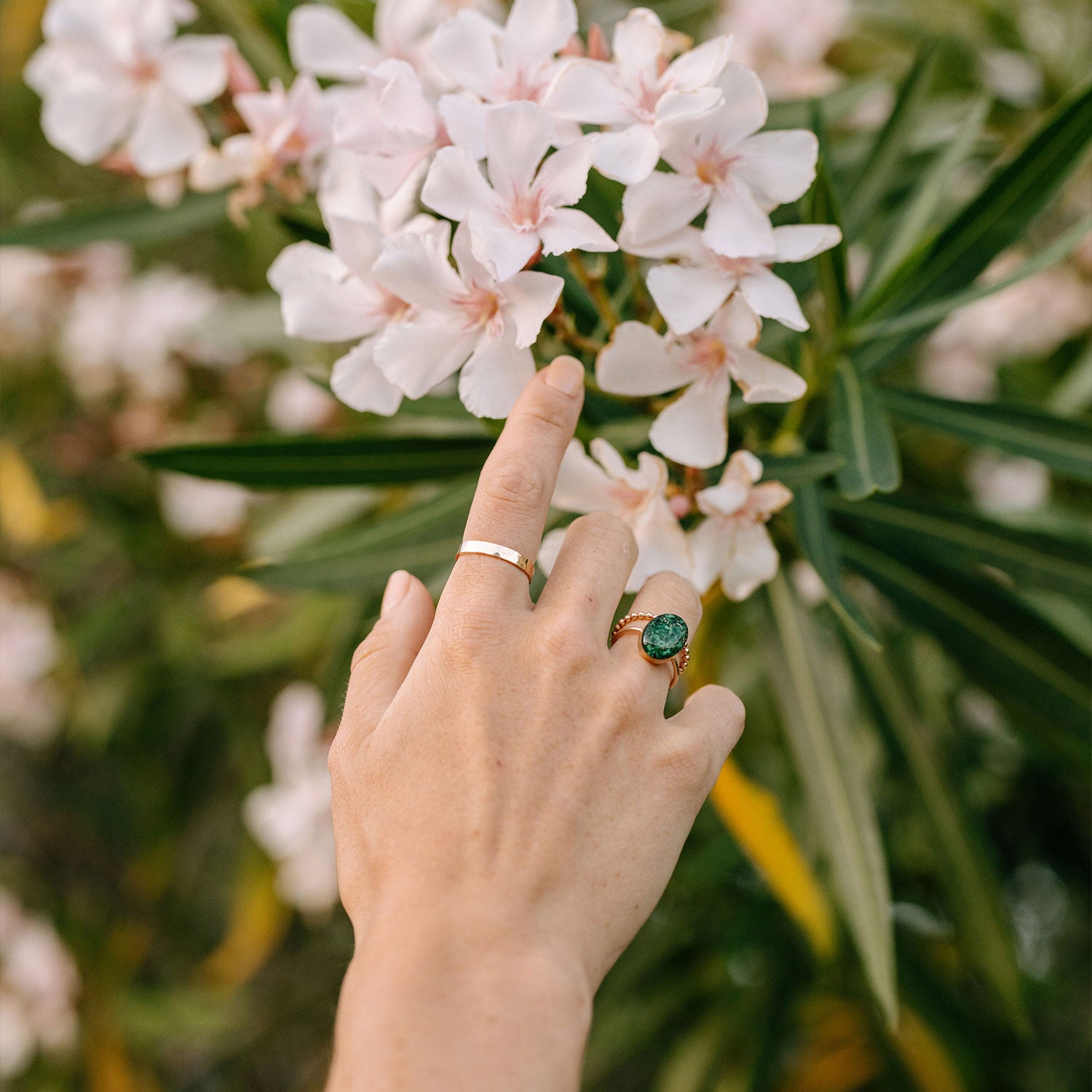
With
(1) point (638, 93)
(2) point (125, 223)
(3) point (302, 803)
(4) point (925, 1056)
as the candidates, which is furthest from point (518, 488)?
(4) point (925, 1056)

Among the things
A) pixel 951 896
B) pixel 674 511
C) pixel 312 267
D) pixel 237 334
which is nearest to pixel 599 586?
pixel 674 511

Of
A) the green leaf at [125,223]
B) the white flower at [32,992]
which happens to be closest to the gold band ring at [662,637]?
the green leaf at [125,223]

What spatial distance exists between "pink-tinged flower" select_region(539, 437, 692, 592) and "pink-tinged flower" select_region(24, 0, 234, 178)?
0.49m

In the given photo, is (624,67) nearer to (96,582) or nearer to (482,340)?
(482,340)

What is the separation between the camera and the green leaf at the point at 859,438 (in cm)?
60

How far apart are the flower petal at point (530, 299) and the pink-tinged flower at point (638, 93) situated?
76mm

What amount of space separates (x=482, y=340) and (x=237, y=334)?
78 cm

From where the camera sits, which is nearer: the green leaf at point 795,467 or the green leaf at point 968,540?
the green leaf at point 795,467

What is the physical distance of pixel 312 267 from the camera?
63cm

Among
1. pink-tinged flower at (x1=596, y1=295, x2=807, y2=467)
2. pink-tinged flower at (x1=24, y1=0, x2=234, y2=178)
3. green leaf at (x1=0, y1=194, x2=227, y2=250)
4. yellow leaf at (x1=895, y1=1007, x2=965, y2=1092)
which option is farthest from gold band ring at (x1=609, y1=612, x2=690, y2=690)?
yellow leaf at (x1=895, y1=1007, x2=965, y2=1092)

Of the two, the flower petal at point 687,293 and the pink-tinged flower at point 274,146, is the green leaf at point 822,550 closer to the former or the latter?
the flower petal at point 687,293

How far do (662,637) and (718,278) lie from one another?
0.78 feet

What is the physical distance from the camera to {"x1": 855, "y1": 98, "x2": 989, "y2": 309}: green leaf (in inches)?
31.8

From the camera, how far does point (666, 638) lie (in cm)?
55
